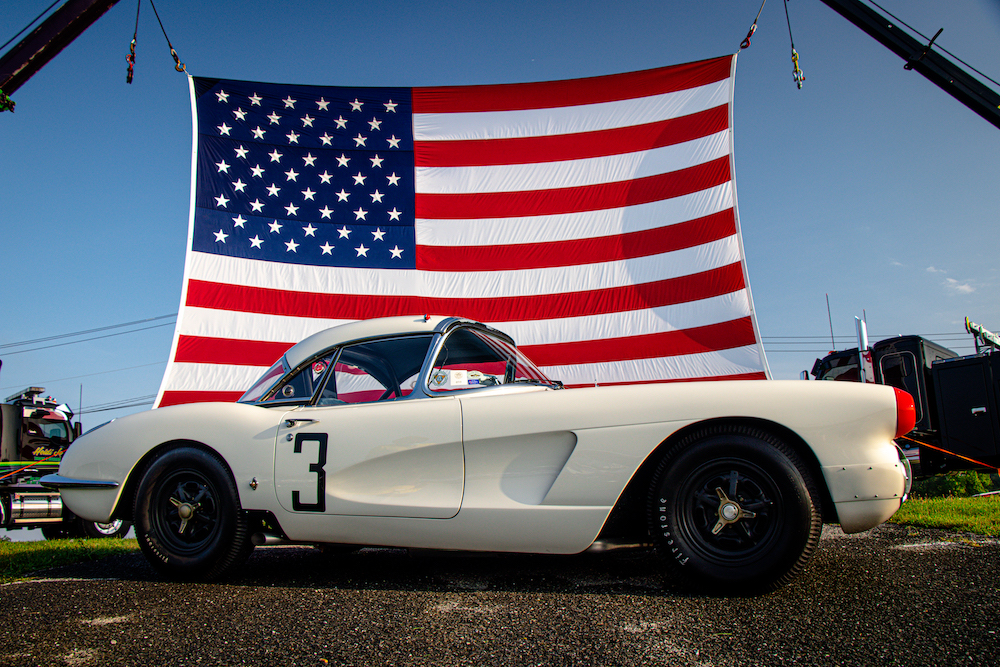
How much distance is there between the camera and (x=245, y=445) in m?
2.96

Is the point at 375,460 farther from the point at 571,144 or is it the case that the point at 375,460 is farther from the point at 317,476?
the point at 571,144

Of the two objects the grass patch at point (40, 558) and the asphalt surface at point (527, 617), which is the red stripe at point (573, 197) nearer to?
the asphalt surface at point (527, 617)

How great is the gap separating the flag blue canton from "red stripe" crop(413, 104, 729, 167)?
0.49m

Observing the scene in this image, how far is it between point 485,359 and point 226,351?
4.44 meters

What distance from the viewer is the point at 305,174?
300 inches

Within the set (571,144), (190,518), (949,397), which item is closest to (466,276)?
(571,144)

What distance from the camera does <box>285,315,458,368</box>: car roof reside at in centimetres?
322

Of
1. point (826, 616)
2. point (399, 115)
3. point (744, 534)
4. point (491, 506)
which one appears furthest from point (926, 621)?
point (399, 115)

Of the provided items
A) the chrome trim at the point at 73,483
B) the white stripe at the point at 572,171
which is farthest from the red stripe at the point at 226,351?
the chrome trim at the point at 73,483

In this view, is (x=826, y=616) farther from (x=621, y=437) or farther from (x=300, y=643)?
(x=300, y=643)

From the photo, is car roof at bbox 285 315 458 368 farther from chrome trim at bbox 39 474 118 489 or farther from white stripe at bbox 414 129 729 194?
white stripe at bbox 414 129 729 194

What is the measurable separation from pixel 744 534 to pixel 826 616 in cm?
38

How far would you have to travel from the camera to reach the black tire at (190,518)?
286 cm

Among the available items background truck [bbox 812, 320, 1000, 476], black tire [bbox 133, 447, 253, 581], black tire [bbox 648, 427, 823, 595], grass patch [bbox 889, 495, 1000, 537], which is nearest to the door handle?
black tire [bbox 133, 447, 253, 581]
